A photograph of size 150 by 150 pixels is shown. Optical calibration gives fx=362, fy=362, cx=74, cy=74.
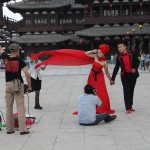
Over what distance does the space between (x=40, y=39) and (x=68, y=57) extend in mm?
40205

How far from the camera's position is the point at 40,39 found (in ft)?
163

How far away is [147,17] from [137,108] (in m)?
37.2

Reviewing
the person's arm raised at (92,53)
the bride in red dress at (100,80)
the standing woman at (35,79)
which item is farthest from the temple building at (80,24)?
the bride in red dress at (100,80)

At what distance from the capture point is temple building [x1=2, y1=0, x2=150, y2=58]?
4622 cm

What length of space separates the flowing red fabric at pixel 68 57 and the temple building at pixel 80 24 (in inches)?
1355

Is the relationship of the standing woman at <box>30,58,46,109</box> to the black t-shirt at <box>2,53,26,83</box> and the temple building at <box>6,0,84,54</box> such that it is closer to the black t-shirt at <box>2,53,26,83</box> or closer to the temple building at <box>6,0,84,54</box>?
the black t-shirt at <box>2,53,26,83</box>

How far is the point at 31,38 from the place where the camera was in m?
49.8

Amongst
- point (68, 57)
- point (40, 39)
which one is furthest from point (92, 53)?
point (40, 39)

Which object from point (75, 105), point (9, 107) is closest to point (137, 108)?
point (75, 105)

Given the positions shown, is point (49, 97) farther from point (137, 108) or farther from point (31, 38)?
point (31, 38)

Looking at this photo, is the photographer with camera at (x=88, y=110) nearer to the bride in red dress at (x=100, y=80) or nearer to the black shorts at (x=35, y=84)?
the bride in red dress at (x=100, y=80)

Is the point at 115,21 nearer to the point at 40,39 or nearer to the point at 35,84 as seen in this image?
the point at 40,39

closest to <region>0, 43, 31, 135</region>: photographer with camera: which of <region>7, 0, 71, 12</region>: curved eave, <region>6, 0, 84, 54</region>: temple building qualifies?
<region>6, 0, 84, 54</region>: temple building

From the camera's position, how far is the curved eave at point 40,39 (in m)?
48.9
